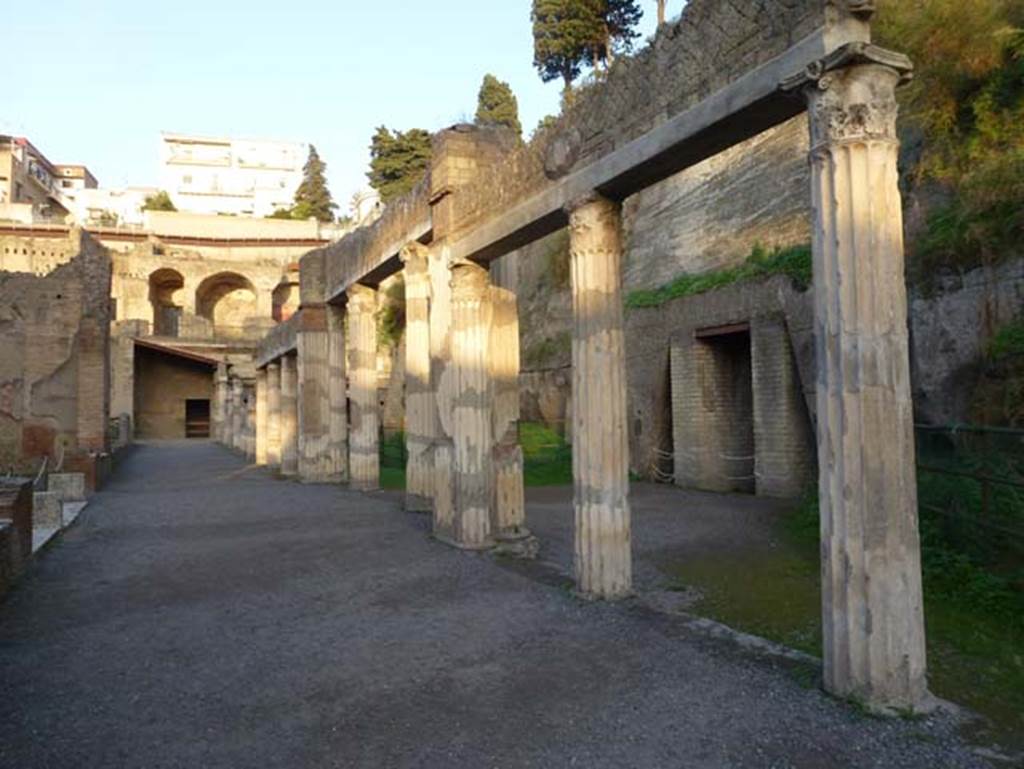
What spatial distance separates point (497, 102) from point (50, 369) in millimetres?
26124

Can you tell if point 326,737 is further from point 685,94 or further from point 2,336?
point 2,336

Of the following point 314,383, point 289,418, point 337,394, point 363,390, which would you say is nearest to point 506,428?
point 363,390

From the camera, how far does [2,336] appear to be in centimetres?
1295

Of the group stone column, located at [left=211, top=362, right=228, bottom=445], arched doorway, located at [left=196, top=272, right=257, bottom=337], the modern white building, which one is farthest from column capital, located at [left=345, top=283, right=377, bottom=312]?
the modern white building

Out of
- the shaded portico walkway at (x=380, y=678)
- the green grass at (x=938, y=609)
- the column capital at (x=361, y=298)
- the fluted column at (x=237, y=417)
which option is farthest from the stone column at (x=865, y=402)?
the fluted column at (x=237, y=417)

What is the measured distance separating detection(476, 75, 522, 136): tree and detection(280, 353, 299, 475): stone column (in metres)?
20.4

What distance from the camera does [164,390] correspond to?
110 feet

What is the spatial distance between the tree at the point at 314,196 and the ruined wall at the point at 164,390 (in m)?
20.2

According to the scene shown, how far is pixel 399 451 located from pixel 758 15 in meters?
16.7

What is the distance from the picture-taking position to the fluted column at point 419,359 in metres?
9.23

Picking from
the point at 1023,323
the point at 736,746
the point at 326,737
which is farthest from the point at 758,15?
the point at 1023,323

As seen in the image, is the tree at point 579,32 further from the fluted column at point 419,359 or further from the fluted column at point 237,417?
the fluted column at point 419,359

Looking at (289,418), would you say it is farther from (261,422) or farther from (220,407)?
(220,407)

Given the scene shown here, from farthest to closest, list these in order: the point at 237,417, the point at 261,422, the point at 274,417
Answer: the point at 237,417, the point at 261,422, the point at 274,417
